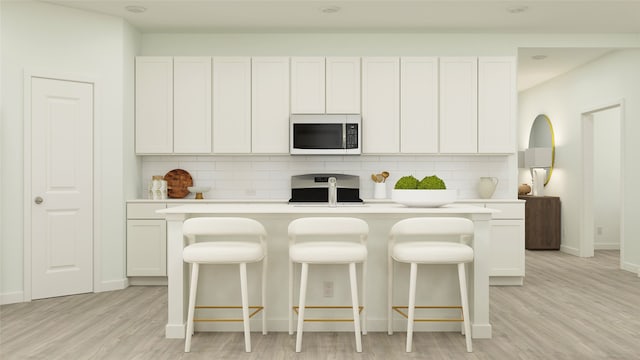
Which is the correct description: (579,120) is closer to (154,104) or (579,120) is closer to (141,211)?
(154,104)

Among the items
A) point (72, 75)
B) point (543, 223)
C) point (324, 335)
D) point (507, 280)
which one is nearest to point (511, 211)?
point (507, 280)

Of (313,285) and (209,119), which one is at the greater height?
(209,119)

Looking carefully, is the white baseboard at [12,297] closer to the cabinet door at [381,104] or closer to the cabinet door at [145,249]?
the cabinet door at [145,249]

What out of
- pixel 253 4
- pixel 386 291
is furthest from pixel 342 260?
pixel 253 4

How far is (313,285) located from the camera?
353cm

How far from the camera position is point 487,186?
218 inches

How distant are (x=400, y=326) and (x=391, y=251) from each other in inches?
24.6

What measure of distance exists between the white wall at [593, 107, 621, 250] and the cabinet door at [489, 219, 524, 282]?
141 inches

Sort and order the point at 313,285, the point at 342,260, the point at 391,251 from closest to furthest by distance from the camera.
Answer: the point at 342,260
the point at 391,251
the point at 313,285

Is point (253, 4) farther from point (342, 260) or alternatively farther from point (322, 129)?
point (342, 260)

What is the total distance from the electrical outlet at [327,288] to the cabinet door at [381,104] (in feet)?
7.36

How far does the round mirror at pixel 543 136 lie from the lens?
312 inches

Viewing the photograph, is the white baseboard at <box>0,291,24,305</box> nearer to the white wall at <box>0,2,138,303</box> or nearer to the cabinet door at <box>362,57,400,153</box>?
the white wall at <box>0,2,138,303</box>

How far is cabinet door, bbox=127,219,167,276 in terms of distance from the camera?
202 inches
